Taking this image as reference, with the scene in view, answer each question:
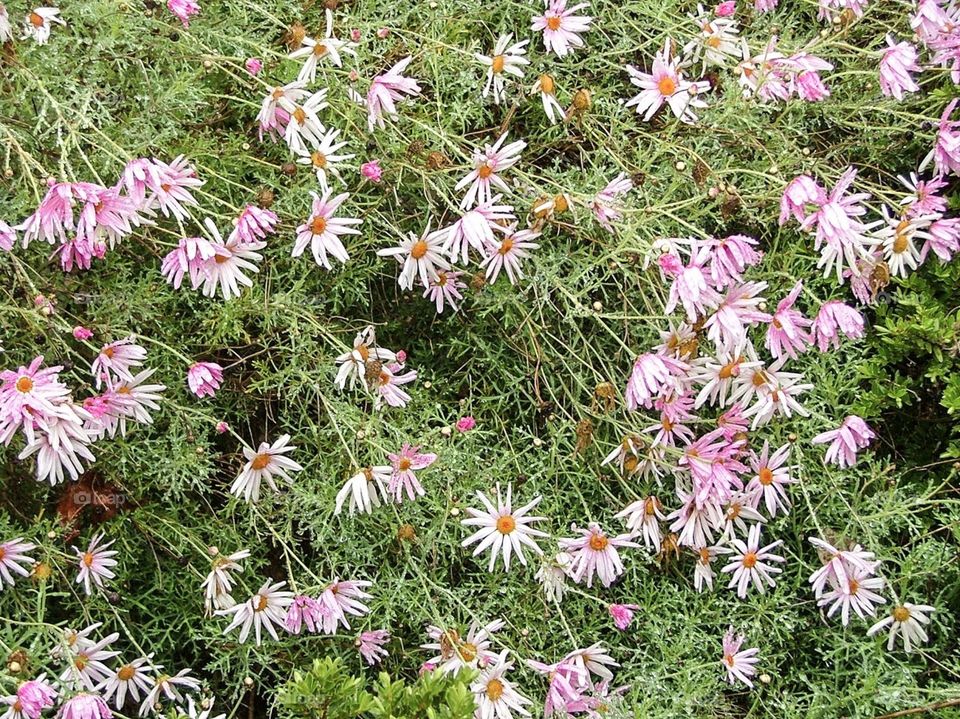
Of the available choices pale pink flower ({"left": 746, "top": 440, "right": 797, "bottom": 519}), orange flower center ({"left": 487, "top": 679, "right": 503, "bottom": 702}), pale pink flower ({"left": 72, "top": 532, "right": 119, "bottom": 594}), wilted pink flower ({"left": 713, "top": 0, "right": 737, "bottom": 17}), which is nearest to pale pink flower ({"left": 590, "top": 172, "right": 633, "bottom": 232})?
wilted pink flower ({"left": 713, "top": 0, "right": 737, "bottom": 17})

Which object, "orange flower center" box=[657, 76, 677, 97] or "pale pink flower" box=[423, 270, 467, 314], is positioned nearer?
"pale pink flower" box=[423, 270, 467, 314]

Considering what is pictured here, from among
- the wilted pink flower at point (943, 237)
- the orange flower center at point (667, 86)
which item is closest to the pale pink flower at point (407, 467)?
the orange flower center at point (667, 86)

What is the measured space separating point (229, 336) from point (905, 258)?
1.50m

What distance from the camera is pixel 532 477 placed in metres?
2.15

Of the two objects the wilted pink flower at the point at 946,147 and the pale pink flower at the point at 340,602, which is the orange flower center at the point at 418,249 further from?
the wilted pink flower at the point at 946,147

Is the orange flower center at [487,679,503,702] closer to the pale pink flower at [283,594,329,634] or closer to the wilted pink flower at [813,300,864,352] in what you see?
the pale pink flower at [283,594,329,634]

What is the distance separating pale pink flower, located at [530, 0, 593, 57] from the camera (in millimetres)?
2234

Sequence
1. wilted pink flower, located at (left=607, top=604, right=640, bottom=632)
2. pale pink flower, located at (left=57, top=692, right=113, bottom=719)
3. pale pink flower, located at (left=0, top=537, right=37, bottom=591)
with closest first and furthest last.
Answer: pale pink flower, located at (left=57, top=692, right=113, bottom=719) < pale pink flower, located at (left=0, top=537, right=37, bottom=591) < wilted pink flower, located at (left=607, top=604, right=640, bottom=632)

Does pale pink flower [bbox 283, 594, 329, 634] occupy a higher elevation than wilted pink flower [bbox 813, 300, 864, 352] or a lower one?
lower

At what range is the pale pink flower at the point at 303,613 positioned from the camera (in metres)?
1.99

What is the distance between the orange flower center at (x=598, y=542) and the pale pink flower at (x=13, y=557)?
1140 millimetres

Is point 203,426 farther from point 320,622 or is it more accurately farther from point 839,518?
point 839,518

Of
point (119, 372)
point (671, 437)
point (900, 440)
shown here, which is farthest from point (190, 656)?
point (900, 440)

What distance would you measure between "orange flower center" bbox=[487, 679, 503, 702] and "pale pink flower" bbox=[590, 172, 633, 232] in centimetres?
100
